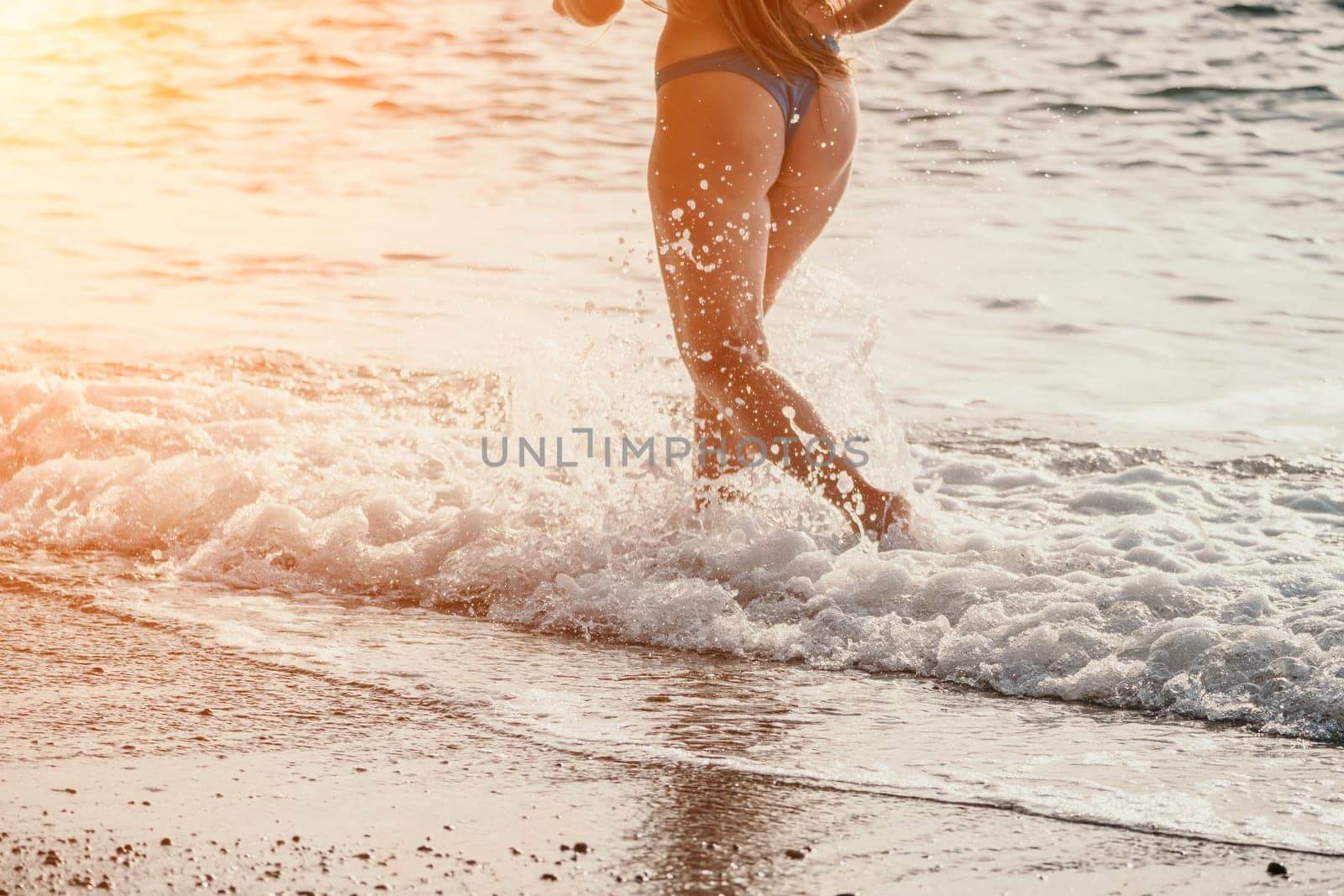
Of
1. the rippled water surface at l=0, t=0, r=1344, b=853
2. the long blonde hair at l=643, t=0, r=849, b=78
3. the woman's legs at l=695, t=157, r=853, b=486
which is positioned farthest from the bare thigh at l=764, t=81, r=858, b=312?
the rippled water surface at l=0, t=0, r=1344, b=853

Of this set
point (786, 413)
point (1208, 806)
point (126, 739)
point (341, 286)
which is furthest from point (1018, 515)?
point (341, 286)

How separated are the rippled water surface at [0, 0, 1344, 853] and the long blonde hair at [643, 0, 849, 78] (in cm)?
94

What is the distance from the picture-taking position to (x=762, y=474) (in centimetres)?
407

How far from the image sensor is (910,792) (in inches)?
98.4

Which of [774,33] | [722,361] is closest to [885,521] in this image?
[722,361]

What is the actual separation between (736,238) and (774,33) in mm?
493

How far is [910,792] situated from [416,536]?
201cm

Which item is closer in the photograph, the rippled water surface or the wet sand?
the wet sand

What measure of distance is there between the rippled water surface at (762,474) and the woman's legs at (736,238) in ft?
0.90

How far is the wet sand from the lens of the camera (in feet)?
7.09

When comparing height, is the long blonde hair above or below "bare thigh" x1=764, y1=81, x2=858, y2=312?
above

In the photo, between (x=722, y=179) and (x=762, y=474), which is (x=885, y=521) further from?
(x=722, y=179)

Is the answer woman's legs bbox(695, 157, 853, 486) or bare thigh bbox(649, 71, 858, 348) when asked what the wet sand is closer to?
bare thigh bbox(649, 71, 858, 348)

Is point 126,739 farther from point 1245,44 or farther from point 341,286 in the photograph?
point 1245,44
